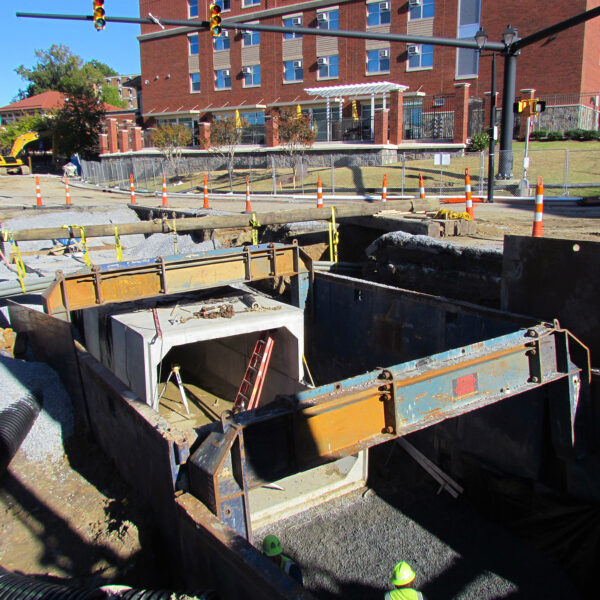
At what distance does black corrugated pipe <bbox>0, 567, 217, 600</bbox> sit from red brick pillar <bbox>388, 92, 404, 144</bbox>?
2959 centimetres

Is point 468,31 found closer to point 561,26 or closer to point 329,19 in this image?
point 329,19

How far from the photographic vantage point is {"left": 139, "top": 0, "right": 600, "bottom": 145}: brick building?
30562mm

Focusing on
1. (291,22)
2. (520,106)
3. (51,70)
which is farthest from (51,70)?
(520,106)

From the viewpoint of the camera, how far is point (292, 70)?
39750 mm

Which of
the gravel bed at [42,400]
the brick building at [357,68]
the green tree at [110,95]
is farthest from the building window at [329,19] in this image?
the green tree at [110,95]

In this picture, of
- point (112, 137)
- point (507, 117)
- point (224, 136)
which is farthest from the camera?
point (112, 137)

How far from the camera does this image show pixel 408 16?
34312mm

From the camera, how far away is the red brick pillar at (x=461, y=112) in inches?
1110

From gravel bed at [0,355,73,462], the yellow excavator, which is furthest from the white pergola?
gravel bed at [0,355,73,462]

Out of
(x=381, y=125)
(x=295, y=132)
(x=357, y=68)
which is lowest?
(x=295, y=132)

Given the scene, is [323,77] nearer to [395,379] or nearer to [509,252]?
[509,252]

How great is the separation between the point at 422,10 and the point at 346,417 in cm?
3601

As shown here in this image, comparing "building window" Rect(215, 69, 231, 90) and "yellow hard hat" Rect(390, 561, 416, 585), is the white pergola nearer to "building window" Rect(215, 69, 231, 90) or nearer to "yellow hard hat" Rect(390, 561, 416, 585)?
"building window" Rect(215, 69, 231, 90)

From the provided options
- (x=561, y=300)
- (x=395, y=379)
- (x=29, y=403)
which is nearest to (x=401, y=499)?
(x=561, y=300)
